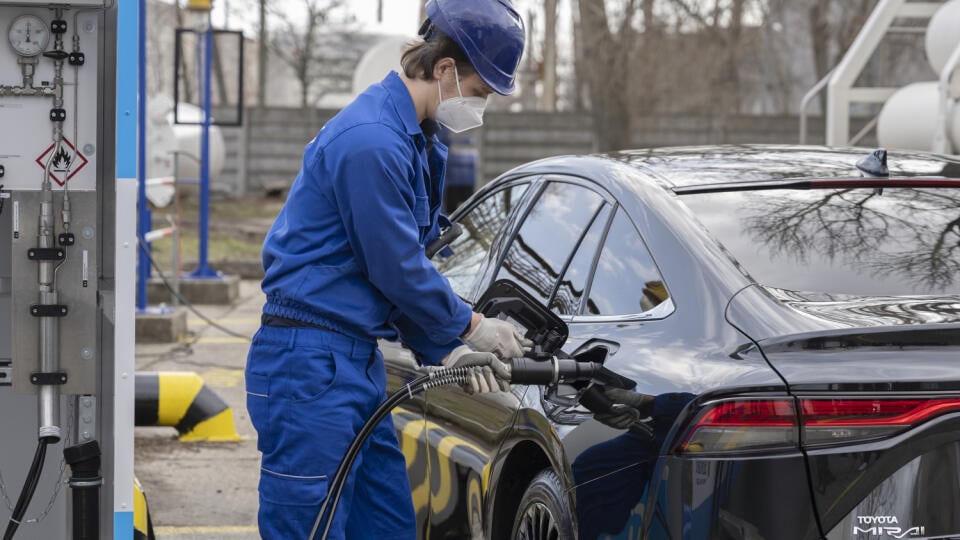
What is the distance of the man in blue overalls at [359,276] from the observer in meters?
3.30

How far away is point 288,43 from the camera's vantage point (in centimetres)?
4509

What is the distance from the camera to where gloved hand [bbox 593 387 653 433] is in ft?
9.96

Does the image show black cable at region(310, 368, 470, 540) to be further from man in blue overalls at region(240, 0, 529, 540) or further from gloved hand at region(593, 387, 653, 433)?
gloved hand at region(593, 387, 653, 433)

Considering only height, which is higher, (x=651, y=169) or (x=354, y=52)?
(x=354, y=52)

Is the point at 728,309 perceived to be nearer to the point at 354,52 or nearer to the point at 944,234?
the point at 944,234

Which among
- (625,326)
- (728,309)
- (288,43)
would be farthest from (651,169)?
(288,43)

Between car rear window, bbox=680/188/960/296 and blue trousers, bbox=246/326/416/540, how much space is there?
0.94 metres

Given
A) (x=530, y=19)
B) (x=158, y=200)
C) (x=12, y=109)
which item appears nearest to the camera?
(x=12, y=109)

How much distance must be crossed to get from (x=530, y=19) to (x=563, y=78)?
16336 millimetres

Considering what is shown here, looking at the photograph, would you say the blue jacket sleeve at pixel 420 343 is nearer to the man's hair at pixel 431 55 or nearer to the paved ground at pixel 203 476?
the man's hair at pixel 431 55

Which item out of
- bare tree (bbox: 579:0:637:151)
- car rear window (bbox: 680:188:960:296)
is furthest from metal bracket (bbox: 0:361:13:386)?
bare tree (bbox: 579:0:637:151)

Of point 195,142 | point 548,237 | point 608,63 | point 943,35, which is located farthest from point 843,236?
point 195,142

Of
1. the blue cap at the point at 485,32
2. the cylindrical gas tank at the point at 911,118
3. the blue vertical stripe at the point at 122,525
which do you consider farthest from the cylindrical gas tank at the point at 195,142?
the blue cap at the point at 485,32

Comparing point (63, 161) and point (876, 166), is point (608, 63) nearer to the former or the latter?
point (876, 166)
